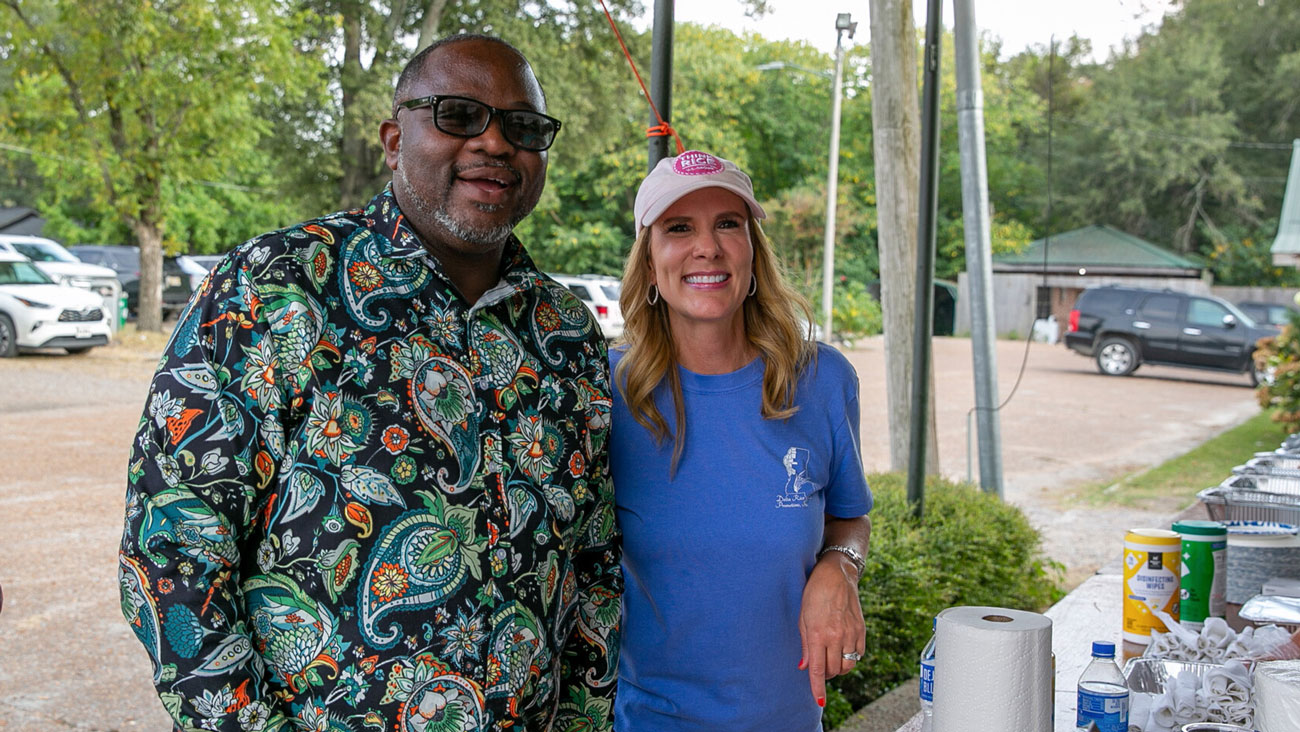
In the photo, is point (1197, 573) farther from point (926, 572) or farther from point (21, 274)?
point (21, 274)

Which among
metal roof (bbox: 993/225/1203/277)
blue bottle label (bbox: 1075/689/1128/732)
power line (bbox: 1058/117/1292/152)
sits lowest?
blue bottle label (bbox: 1075/689/1128/732)

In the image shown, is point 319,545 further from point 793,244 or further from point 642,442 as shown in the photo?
point 793,244

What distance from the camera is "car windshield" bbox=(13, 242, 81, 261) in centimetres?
2530

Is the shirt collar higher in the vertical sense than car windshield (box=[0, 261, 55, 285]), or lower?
lower

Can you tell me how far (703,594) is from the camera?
6.77ft

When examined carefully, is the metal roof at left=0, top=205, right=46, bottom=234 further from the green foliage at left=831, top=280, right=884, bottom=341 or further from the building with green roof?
the building with green roof

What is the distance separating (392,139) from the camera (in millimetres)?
1893

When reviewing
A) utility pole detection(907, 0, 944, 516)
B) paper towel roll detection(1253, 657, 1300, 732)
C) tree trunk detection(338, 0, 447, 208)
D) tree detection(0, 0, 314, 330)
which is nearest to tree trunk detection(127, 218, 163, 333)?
tree detection(0, 0, 314, 330)

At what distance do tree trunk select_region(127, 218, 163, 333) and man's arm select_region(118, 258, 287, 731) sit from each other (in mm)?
21733

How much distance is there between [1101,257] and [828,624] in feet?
133

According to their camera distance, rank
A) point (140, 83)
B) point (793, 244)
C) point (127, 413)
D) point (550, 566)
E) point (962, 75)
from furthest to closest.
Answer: point (793, 244) < point (140, 83) < point (127, 413) < point (962, 75) < point (550, 566)

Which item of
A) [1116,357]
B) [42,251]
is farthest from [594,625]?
[42,251]

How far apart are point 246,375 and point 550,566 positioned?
0.55 metres

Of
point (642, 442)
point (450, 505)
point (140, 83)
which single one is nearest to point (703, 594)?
point (642, 442)
